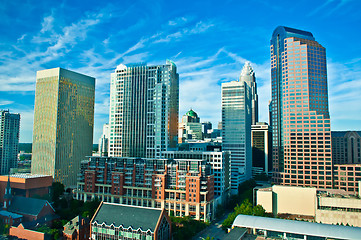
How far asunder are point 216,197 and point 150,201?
2388cm

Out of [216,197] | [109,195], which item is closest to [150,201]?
[109,195]

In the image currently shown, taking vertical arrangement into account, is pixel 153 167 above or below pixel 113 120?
below

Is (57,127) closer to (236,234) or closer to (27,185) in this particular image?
(27,185)

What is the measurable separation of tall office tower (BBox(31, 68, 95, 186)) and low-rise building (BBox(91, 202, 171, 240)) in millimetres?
72962

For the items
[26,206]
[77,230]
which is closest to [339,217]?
[77,230]

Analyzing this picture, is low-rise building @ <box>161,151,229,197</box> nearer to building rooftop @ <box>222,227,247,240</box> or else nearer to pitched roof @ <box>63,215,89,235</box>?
pitched roof @ <box>63,215,89,235</box>

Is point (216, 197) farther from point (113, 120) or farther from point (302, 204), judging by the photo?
point (113, 120)

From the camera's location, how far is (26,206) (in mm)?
69812

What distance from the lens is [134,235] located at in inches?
2277

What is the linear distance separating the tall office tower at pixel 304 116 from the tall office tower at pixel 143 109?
4866cm

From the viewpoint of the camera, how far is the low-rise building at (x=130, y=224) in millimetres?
57688

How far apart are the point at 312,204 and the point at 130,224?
54.1 meters

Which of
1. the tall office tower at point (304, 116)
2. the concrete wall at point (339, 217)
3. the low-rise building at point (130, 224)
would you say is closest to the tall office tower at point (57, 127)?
the low-rise building at point (130, 224)

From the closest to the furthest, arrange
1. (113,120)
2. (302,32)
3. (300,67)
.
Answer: (300,67)
(302,32)
(113,120)
